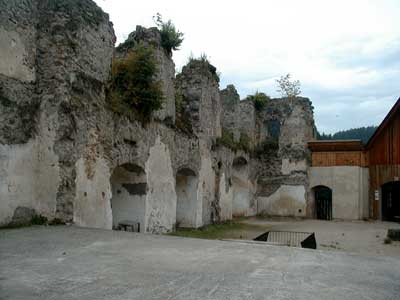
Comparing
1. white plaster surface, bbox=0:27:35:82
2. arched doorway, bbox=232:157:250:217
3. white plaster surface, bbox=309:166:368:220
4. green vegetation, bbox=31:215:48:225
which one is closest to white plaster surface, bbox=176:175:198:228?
arched doorway, bbox=232:157:250:217

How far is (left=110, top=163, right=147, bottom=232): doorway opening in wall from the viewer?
10.5 m

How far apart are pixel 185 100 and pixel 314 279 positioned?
36.6 feet

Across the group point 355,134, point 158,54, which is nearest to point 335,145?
point 158,54

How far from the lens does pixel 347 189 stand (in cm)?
2014

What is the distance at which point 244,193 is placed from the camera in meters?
20.3

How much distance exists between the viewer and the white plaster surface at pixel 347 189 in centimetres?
1994

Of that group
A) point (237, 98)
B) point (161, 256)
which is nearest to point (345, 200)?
point (237, 98)

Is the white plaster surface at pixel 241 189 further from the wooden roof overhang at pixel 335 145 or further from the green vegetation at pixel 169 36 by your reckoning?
the green vegetation at pixel 169 36

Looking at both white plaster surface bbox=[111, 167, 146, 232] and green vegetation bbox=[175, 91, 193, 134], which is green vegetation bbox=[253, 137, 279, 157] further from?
white plaster surface bbox=[111, 167, 146, 232]

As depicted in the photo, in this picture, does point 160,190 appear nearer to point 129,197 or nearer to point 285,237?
point 129,197

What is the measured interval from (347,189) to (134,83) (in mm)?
13893

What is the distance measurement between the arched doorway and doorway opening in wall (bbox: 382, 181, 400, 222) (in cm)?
646

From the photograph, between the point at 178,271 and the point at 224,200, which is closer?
the point at 178,271

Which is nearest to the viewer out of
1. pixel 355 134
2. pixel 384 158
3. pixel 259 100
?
pixel 384 158
